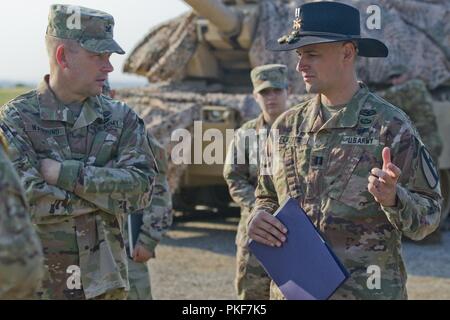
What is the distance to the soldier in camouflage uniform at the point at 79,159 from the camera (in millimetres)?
3580

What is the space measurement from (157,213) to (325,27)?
2066 millimetres

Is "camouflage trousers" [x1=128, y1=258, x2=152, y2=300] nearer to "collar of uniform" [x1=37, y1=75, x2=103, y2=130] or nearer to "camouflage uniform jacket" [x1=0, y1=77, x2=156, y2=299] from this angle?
"camouflage uniform jacket" [x1=0, y1=77, x2=156, y2=299]

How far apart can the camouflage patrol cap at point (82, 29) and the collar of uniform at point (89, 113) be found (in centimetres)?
23

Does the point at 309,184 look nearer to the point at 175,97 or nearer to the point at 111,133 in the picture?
the point at 111,133

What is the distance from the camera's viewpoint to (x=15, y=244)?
2057 millimetres

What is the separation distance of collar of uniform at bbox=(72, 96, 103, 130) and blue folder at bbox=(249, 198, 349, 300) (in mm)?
881

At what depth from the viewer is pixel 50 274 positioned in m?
3.62

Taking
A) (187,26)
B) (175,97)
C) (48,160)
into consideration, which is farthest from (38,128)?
(187,26)

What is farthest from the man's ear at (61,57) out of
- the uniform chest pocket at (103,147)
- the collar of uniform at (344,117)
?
the collar of uniform at (344,117)

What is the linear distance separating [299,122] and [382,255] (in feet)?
2.00

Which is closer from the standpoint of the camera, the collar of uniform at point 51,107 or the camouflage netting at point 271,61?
the collar of uniform at point 51,107

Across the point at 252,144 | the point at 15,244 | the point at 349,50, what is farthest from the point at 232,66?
the point at 15,244

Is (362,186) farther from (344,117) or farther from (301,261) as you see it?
(301,261)

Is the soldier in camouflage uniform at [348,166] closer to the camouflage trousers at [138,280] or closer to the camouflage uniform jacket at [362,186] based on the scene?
the camouflage uniform jacket at [362,186]
